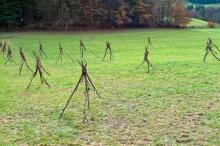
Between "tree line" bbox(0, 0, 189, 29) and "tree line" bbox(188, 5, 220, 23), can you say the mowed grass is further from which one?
"tree line" bbox(188, 5, 220, 23)

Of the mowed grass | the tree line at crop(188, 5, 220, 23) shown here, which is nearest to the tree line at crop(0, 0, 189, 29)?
the mowed grass

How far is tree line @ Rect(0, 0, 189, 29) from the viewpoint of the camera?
209ft

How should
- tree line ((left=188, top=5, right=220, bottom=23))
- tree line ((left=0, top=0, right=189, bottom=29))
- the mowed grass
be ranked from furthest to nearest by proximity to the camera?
tree line ((left=188, top=5, right=220, bottom=23)) → tree line ((left=0, top=0, right=189, bottom=29)) → the mowed grass

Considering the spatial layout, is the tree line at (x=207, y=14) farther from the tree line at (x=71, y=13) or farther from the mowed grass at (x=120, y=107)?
the mowed grass at (x=120, y=107)

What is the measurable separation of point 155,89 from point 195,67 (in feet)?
24.2

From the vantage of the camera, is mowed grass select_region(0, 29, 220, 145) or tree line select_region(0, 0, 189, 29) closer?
mowed grass select_region(0, 29, 220, 145)

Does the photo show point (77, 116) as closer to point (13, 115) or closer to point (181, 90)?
point (13, 115)

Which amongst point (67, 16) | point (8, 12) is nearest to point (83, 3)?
point (67, 16)

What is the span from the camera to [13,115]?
14.8 metres

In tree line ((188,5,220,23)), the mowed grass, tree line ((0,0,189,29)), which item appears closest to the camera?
the mowed grass

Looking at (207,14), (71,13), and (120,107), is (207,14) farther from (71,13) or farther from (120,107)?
(120,107)

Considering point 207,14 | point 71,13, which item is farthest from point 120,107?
point 207,14

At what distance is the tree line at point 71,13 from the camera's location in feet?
209

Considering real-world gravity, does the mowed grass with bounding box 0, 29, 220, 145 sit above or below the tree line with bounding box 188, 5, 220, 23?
below
